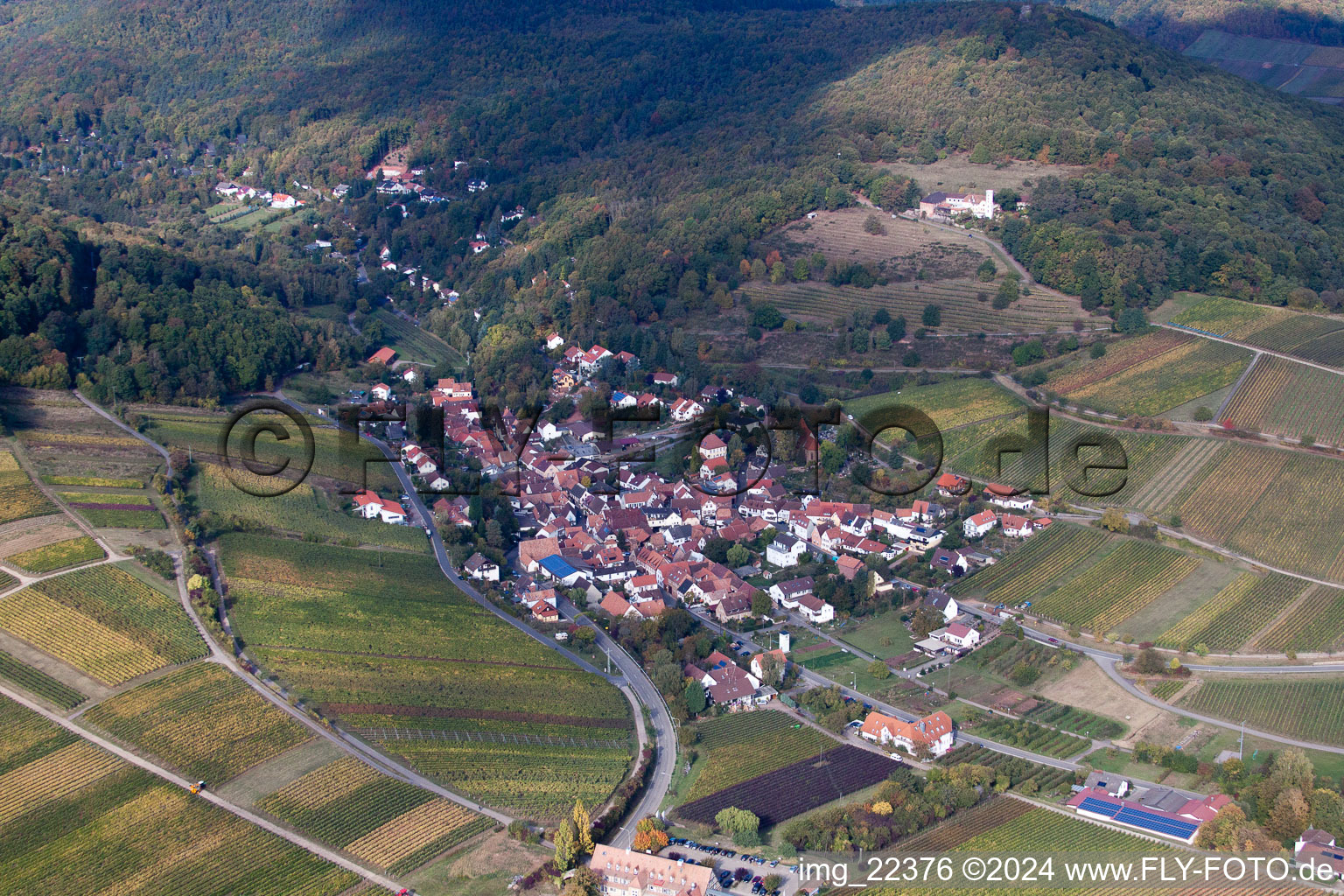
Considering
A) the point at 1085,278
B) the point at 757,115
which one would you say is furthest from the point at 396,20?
the point at 1085,278

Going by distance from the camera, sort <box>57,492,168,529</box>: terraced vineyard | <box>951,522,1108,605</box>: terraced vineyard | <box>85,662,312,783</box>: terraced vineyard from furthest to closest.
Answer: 1. <box>951,522,1108,605</box>: terraced vineyard
2. <box>57,492,168,529</box>: terraced vineyard
3. <box>85,662,312,783</box>: terraced vineyard

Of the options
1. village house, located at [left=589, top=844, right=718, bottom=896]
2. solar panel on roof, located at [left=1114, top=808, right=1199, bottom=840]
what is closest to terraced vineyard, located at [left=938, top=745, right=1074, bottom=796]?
solar panel on roof, located at [left=1114, top=808, right=1199, bottom=840]

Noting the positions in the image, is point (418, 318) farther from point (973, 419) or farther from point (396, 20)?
point (396, 20)

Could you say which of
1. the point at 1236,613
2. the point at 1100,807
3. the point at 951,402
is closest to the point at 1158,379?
the point at 951,402

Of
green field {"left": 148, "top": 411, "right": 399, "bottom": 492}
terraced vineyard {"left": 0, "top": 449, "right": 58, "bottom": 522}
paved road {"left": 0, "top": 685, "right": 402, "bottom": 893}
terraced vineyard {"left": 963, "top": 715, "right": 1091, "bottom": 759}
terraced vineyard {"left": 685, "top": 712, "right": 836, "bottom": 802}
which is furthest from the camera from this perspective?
green field {"left": 148, "top": 411, "right": 399, "bottom": 492}

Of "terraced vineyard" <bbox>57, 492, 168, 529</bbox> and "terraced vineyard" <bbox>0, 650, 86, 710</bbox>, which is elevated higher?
"terraced vineyard" <bbox>57, 492, 168, 529</bbox>

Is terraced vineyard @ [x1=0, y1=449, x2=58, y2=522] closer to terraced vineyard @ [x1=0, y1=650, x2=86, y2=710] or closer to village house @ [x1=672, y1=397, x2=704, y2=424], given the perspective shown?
terraced vineyard @ [x1=0, y1=650, x2=86, y2=710]

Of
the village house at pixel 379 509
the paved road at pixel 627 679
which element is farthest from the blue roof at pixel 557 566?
the village house at pixel 379 509
